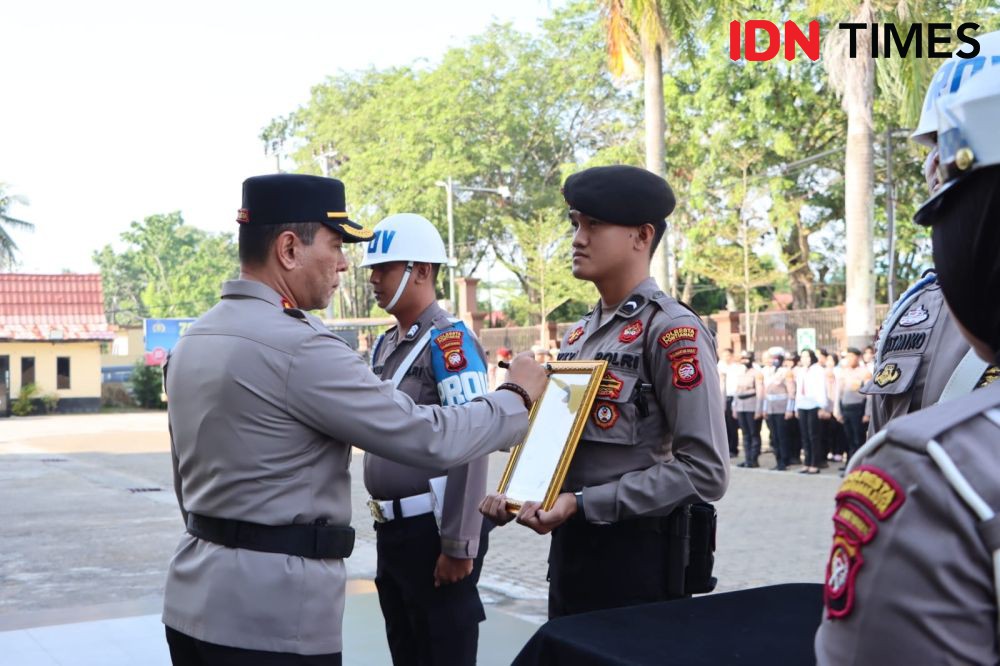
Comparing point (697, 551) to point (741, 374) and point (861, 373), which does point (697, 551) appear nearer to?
point (861, 373)

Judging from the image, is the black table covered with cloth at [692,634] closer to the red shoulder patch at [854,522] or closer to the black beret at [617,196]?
the red shoulder patch at [854,522]

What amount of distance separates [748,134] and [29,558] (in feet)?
71.5

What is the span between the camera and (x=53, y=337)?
39562 millimetres

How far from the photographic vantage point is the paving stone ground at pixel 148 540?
7.48 m

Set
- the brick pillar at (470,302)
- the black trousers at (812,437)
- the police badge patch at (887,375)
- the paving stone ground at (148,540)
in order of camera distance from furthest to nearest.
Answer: the brick pillar at (470,302) < the black trousers at (812,437) < the paving stone ground at (148,540) < the police badge patch at (887,375)

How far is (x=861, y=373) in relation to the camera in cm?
1484

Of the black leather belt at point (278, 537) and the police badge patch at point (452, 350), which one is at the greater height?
the police badge patch at point (452, 350)

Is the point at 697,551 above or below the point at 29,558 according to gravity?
above

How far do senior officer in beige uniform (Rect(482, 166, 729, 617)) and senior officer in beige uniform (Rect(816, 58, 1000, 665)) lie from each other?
1604 millimetres

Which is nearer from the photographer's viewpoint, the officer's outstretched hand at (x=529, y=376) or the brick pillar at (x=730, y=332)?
the officer's outstretched hand at (x=529, y=376)

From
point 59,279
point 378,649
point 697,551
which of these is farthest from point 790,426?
point 59,279

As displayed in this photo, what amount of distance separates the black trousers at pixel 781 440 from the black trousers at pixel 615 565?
1378 centimetres

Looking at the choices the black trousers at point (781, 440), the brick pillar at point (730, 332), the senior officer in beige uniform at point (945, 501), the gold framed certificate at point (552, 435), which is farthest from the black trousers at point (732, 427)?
the senior officer in beige uniform at point (945, 501)

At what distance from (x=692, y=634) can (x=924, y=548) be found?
1121mm
